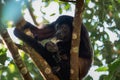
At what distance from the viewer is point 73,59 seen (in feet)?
14.2

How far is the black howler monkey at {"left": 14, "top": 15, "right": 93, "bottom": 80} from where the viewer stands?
5.01 meters

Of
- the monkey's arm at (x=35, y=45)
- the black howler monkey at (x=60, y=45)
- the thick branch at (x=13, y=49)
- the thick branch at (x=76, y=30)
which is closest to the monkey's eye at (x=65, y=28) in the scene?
the black howler monkey at (x=60, y=45)

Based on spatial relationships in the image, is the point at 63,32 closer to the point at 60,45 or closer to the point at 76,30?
the point at 60,45

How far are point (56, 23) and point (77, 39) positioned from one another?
68.1 inches

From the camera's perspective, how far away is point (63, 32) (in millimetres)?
5668

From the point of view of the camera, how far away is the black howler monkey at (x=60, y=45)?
16.4 ft

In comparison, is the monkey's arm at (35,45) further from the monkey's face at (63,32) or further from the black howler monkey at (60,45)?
the monkey's face at (63,32)

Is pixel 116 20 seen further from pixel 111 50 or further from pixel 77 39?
pixel 77 39

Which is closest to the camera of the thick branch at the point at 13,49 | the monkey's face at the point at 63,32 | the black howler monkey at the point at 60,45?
the thick branch at the point at 13,49

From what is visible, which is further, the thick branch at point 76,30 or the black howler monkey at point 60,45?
→ the black howler monkey at point 60,45

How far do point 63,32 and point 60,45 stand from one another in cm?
23

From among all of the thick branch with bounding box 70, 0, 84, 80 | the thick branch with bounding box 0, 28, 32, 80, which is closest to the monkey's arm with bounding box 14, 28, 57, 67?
the thick branch with bounding box 0, 28, 32, 80

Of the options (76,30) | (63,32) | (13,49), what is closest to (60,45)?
(63,32)

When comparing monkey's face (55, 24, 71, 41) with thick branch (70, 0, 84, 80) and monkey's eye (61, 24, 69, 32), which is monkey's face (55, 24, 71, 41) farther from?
thick branch (70, 0, 84, 80)
